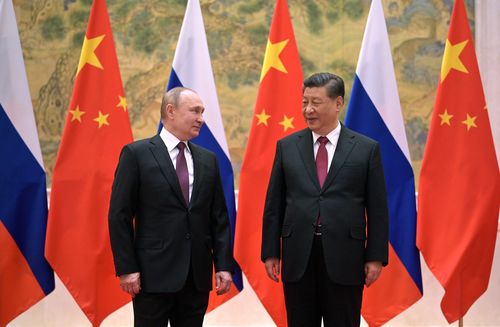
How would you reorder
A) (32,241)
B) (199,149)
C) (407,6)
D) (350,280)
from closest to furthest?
(350,280) → (199,149) → (32,241) → (407,6)

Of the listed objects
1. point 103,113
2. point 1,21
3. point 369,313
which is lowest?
point 369,313

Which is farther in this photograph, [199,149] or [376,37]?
[376,37]

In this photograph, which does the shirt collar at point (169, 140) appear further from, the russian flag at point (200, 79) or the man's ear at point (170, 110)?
the russian flag at point (200, 79)

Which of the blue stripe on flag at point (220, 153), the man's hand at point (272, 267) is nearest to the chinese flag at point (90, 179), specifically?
the blue stripe on flag at point (220, 153)

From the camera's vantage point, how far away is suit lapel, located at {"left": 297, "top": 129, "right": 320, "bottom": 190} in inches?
121

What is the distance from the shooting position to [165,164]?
10.0 feet

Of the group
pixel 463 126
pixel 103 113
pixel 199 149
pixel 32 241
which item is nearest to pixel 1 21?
pixel 103 113

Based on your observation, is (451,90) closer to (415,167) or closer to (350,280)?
(415,167)

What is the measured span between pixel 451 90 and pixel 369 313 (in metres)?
1.49

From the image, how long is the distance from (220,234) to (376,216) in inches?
29.0

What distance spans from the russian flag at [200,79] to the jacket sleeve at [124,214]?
50.1 inches

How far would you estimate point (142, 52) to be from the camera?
5.32 metres

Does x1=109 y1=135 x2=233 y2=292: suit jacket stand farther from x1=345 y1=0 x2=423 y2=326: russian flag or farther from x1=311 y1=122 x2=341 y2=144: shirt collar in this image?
x1=345 y1=0 x2=423 y2=326: russian flag

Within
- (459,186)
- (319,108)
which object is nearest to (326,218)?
(319,108)
